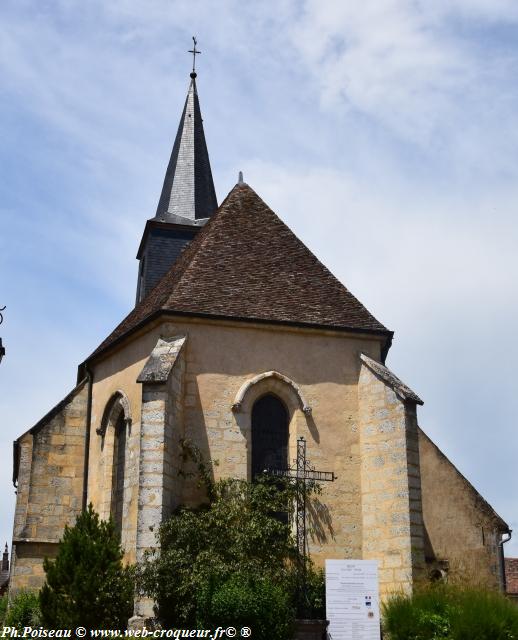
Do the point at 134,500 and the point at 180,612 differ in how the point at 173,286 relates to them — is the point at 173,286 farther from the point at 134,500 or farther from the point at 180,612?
the point at 180,612

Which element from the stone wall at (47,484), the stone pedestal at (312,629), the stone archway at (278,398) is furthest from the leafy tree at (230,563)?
the stone wall at (47,484)

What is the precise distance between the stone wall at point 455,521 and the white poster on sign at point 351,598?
530cm

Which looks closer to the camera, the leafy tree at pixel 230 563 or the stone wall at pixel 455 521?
the leafy tree at pixel 230 563

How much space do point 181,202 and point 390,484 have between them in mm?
14233

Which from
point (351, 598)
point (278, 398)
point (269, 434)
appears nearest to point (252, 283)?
point (278, 398)

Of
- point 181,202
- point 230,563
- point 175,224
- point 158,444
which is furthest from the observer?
point 181,202

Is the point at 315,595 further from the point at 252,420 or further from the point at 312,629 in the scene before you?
the point at 252,420

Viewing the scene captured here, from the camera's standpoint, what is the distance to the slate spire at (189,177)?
84.5ft

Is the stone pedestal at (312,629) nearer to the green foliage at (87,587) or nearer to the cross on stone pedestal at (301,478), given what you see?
the cross on stone pedestal at (301,478)

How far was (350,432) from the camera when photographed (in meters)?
15.0

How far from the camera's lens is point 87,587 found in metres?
12.2

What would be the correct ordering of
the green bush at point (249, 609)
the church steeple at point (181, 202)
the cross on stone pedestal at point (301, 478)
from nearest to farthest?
the green bush at point (249, 609) < the cross on stone pedestal at point (301, 478) < the church steeple at point (181, 202)

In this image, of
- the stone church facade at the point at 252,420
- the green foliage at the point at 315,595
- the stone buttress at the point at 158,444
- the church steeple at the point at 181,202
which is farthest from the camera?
the church steeple at the point at 181,202

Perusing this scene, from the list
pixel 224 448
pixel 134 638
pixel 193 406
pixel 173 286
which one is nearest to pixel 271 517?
pixel 224 448
